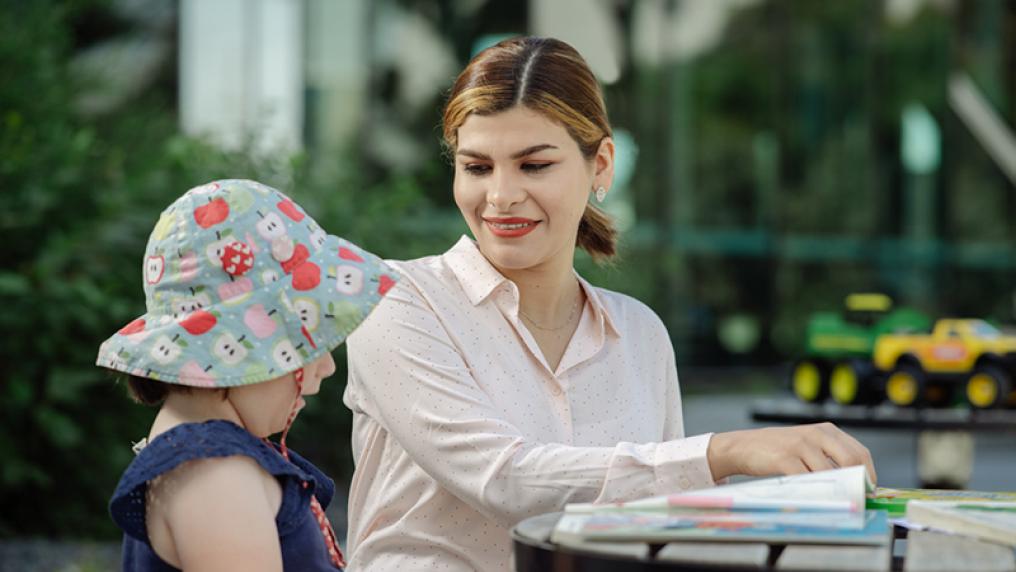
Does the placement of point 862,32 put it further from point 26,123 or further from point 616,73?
point 26,123

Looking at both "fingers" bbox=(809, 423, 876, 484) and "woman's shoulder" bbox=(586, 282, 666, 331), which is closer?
"fingers" bbox=(809, 423, 876, 484)

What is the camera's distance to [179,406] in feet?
6.43

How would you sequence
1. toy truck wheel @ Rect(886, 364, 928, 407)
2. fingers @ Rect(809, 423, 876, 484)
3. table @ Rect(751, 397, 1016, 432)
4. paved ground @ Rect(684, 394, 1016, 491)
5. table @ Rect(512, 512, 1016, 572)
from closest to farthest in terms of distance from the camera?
1. table @ Rect(512, 512, 1016, 572)
2. fingers @ Rect(809, 423, 876, 484)
3. table @ Rect(751, 397, 1016, 432)
4. toy truck wheel @ Rect(886, 364, 928, 407)
5. paved ground @ Rect(684, 394, 1016, 491)

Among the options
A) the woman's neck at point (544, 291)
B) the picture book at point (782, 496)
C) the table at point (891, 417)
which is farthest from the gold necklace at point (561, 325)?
the table at point (891, 417)

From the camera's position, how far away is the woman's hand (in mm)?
2072

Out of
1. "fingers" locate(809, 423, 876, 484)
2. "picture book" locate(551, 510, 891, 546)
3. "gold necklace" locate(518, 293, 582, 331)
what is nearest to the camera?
"picture book" locate(551, 510, 891, 546)

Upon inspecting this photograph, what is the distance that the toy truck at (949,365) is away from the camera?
5434 mm

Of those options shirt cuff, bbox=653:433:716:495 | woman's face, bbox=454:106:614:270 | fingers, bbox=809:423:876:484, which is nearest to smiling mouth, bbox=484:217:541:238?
woman's face, bbox=454:106:614:270

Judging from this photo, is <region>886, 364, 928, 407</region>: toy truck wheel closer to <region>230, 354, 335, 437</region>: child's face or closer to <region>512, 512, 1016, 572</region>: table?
<region>512, 512, 1016, 572</region>: table

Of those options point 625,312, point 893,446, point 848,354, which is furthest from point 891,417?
point 893,446

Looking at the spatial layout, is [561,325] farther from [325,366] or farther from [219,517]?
[219,517]

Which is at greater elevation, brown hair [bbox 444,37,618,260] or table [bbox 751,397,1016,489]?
brown hair [bbox 444,37,618,260]

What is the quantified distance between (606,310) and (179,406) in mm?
1114

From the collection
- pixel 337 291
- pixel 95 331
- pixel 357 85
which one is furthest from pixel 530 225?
pixel 357 85
